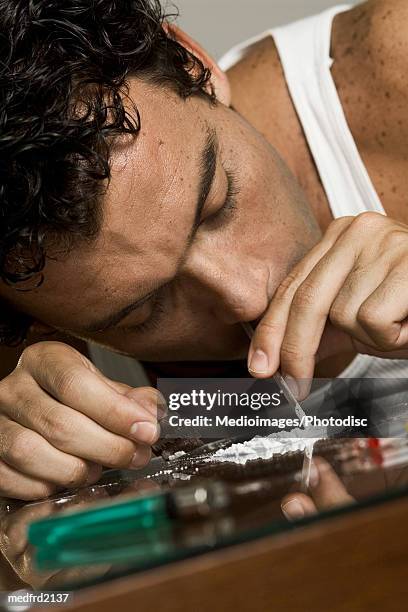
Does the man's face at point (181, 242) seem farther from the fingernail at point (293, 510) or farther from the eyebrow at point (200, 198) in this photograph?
the fingernail at point (293, 510)

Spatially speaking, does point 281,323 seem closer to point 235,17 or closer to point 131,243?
point 131,243

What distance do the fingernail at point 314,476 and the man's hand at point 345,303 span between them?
203mm

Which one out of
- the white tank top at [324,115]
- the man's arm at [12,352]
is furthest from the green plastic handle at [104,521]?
the white tank top at [324,115]

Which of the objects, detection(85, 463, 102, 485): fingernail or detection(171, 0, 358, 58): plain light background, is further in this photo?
detection(171, 0, 358, 58): plain light background

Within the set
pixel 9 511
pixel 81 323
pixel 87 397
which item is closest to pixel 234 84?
pixel 81 323

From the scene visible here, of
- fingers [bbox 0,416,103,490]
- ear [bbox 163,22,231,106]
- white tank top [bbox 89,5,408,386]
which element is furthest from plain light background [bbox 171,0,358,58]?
fingers [bbox 0,416,103,490]

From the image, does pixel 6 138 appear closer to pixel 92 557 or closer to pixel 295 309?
pixel 295 309

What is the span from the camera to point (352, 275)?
0.67 m

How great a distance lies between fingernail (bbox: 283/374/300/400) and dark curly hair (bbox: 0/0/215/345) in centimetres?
21

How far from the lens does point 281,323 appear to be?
701 mm

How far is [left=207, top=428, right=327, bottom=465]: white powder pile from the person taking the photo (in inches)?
19.7

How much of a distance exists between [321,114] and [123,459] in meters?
0.66

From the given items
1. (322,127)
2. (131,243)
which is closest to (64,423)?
(131,243)

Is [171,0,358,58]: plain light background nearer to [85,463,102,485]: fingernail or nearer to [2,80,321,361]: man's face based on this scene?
[2,80,321,361]: man's face
